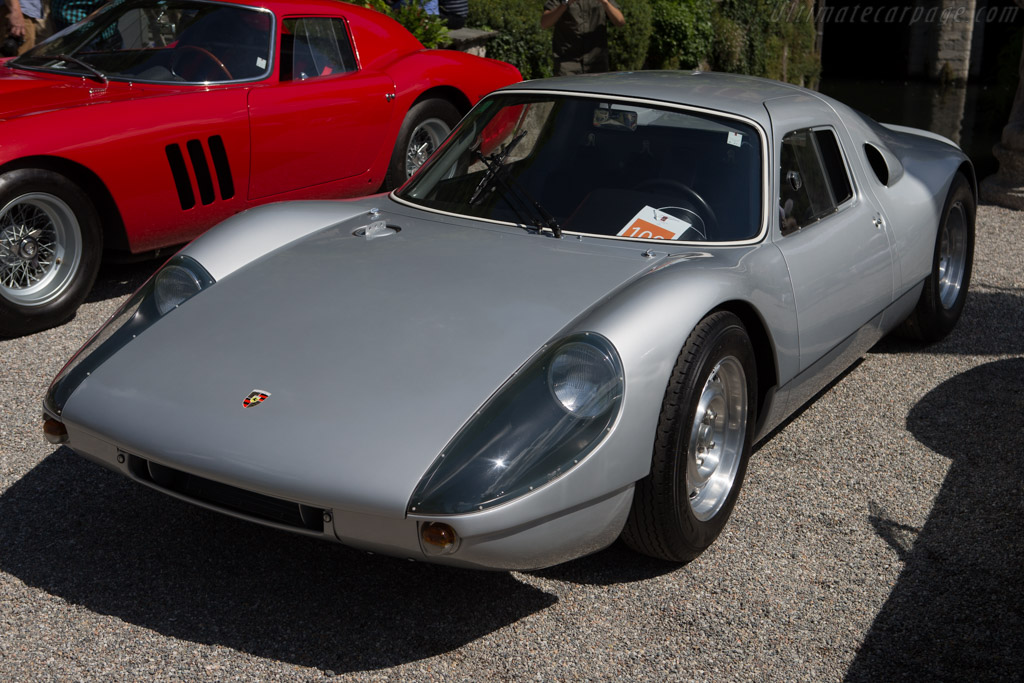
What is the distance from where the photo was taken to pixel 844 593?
2973 mm

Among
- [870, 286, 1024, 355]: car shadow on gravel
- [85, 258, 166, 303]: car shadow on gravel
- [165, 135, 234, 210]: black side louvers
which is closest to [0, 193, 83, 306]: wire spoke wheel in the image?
[85, 258, 166, 303]: car shadow on gravel

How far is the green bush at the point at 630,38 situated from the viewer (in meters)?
14.4

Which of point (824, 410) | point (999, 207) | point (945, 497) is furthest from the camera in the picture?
point (999, 207)

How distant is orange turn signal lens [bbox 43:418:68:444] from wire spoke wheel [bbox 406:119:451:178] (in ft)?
12.8

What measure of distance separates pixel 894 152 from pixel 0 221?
392 cm

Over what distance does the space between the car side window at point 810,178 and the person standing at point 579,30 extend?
11.5 ft

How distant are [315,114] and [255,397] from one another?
3.41 meters

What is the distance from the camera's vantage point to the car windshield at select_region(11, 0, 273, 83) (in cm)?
556

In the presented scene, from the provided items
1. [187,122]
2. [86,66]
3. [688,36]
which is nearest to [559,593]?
[187,122]

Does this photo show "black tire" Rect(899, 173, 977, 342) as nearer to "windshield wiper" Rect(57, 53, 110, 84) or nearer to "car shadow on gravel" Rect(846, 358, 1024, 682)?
"car shadow on gravel" Rect(846, 358, 1024, 682)

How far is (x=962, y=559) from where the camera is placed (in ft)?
10.3

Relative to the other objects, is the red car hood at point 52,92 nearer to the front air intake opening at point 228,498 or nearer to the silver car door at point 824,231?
the front air intake opening at point 228,498

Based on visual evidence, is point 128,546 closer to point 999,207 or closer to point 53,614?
point 53,614

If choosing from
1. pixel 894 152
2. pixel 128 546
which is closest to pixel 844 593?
pixel 128 546
